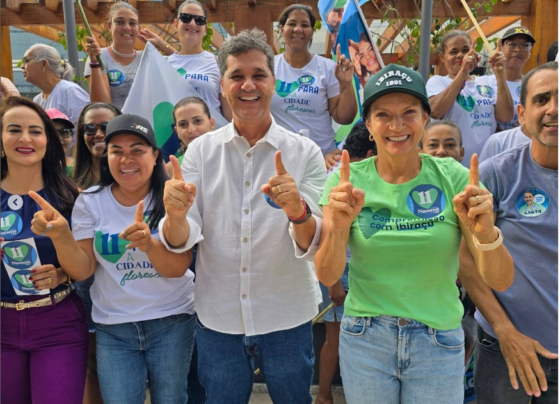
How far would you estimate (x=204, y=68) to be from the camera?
4066mm

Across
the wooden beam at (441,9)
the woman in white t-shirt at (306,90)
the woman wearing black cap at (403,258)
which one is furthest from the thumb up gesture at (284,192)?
the wooden beam at (441,9)

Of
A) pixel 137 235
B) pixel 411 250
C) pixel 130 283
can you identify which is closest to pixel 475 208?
pixel 411 250

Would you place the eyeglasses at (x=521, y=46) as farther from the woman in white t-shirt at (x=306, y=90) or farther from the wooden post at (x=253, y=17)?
the wooden post at (x=253, y=17)

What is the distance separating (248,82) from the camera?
2.20 meters

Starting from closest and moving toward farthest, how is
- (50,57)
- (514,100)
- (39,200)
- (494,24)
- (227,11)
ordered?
(39,200)
(514,100)
(50,57)
(227,11)
(494,24)

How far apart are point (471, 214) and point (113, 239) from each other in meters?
1.56

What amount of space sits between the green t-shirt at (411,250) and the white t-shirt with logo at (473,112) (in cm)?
214

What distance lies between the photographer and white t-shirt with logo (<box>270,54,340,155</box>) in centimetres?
383

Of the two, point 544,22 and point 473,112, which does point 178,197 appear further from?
point 544,22

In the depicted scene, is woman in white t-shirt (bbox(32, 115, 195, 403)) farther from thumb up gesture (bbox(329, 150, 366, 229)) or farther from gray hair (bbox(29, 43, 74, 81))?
gray hair (bbox(29, 43, 74, 81))

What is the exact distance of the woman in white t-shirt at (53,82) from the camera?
4.19m

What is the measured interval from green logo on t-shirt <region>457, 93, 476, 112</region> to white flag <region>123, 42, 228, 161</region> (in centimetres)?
180

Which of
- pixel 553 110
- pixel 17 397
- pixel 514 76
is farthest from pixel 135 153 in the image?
pixel 514 76

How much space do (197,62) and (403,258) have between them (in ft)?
9.14
